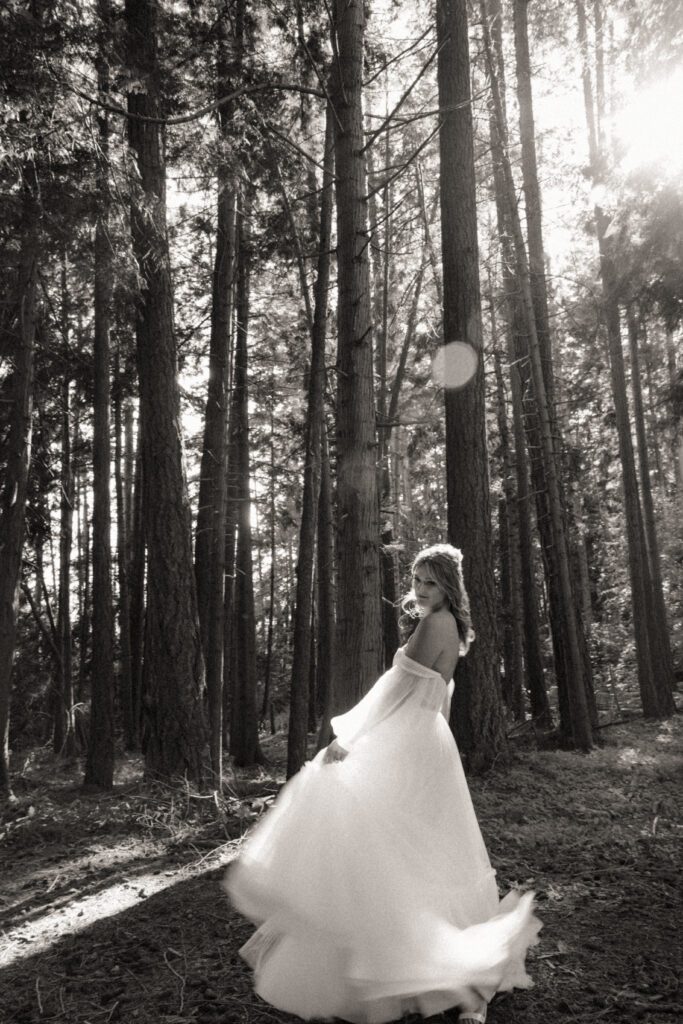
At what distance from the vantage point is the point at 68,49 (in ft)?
22.3

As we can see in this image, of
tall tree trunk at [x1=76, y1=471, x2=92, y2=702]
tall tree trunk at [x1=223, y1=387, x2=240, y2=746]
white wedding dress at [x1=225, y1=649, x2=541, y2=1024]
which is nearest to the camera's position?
white wedding dress at [x1=225, y1=649, x2=541, y2=1024]

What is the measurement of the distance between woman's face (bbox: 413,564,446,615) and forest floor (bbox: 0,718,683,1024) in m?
1.92

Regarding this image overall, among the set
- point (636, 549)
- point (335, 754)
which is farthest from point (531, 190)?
point (335, 754)

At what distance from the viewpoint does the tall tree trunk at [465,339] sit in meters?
8.80

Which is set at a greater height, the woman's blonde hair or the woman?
the woman's blonde hair

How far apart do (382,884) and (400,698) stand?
873 millimetres

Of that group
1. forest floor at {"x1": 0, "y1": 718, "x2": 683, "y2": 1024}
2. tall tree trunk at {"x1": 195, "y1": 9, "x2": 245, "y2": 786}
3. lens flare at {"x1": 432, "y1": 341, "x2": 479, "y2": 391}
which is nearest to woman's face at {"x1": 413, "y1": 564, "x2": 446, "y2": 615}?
forest floor at {"x1": 0, "y1": 718, "x2": 683, "y2": 1024}

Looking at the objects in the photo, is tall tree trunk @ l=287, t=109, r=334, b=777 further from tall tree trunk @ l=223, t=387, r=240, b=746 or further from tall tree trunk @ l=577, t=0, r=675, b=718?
tall tree trunk @ l=577, t=0, r=675, b=718

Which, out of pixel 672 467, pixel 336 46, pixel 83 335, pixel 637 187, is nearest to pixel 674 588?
pixel 672 467

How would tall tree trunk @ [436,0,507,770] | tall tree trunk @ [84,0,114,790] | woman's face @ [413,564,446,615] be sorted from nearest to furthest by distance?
woman's face @ [413,564,446,615]
tall tree trunk @ [436,0,507,770]
tall tree trunk @ [84,0,114,790]

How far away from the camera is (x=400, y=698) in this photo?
12.9 ft

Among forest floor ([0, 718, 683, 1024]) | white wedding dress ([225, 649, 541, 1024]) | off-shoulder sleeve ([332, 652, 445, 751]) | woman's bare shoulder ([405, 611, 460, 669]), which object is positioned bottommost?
forest floor ([0, 718, 683, 1024])

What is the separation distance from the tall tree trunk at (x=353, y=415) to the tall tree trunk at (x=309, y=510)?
506cm

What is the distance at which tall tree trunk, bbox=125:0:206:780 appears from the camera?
8328mm
